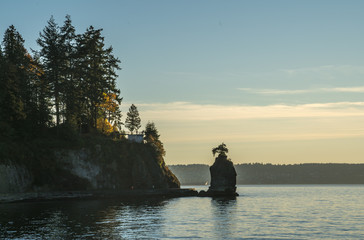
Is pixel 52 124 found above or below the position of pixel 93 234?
above

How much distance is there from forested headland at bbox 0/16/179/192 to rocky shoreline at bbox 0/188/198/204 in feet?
6.38

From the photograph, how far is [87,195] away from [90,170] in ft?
24.3

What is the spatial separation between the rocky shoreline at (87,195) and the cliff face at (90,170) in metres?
1.74

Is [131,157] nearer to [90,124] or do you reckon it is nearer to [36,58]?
[90,124]

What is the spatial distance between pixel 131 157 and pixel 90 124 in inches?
484

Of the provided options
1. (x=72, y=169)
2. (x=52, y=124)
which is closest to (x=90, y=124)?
(x=52, y=124)

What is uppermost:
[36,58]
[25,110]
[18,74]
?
[36,58]

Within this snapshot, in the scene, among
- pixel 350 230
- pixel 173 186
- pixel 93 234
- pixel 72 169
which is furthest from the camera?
pixel 173 186

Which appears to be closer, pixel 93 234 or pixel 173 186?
pixel 93 234

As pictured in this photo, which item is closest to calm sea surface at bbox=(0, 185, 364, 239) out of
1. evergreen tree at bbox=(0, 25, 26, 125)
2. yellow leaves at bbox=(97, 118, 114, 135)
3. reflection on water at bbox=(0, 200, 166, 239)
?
reflection on water at bbox=(0, 200, 166, 239)

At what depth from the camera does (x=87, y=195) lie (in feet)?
279

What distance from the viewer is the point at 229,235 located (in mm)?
39906

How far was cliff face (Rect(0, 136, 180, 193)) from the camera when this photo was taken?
7825cm

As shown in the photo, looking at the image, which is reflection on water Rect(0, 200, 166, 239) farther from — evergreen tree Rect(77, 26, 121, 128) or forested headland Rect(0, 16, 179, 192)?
evergreen tree Rect(77, 26, 121, 128)
